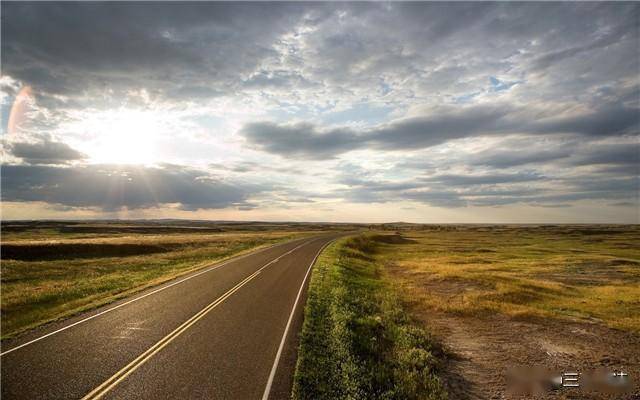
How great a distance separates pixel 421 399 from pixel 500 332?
8.23 m

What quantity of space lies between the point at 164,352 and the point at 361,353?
6.03 metres

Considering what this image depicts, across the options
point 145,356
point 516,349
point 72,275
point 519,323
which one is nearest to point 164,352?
point 145,356

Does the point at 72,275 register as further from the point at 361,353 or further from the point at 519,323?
the point at 519,323

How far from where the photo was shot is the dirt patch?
9953 mm

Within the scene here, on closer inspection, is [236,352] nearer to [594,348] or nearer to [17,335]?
[17,335]

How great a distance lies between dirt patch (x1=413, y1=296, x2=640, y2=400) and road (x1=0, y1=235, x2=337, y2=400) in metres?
5.39

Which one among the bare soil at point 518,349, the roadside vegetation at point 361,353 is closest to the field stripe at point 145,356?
the roadside vegetation at point 361,353

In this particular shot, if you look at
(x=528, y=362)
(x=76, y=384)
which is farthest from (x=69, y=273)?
(x=528, y=362)

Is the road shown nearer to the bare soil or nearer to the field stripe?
the field stripe

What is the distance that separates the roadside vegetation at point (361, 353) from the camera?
28.6 feet

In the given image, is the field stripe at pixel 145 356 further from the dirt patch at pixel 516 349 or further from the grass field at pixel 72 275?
the dirt patch at pixel 516 349

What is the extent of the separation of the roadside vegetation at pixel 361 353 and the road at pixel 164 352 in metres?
0.63

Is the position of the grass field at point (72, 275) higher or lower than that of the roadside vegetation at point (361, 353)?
lower

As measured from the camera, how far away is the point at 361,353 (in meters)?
11.2
